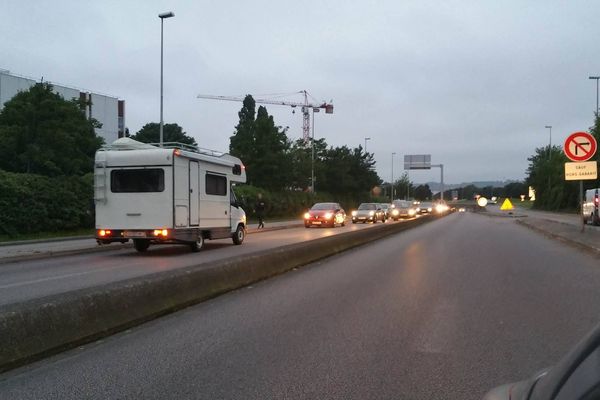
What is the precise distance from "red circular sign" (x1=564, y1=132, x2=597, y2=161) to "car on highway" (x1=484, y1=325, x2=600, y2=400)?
63.9ft

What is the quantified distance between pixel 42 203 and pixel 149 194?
11.9 metres

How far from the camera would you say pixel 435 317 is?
8094 millimetres

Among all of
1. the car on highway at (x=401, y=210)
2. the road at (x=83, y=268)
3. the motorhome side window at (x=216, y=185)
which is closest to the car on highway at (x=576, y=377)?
the road at (x=83, y=268)

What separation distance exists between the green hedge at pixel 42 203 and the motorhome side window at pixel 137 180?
10.1 metres

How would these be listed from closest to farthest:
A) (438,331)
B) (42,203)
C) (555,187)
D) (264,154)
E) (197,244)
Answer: (438,331) < (197,244) < (42,203) < (264,154) < (555,187)

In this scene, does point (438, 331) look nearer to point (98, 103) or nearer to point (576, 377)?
point (576, 377)

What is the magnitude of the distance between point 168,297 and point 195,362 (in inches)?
107

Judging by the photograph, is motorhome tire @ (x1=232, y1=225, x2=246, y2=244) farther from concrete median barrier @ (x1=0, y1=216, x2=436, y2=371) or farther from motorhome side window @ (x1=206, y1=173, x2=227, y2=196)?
concrete median barrier @ (x1=0, y1=216, x2=436, y2=371)

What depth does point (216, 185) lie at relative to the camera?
62.8 feet

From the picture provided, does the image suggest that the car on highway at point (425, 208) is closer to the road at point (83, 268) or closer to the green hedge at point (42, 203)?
the green hedge at point (42, 203)

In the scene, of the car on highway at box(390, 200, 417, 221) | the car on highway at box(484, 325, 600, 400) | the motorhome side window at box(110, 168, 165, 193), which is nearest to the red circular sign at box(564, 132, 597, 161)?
the motorhome side window at box(110, 168, 165, 193)

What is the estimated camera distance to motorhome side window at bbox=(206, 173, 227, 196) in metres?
18.5

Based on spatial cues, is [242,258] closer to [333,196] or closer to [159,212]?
[159,212]

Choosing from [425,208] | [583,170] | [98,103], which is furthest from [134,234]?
[98,103]
